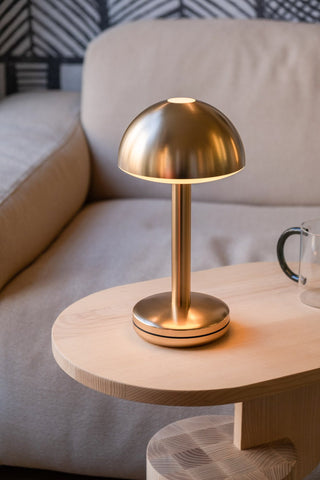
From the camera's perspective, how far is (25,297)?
3.43ft

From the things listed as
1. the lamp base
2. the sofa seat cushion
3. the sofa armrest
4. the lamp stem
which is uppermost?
the lamp stem

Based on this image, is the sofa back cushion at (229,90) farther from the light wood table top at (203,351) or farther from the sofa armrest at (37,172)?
the light wood table top at (203,351)

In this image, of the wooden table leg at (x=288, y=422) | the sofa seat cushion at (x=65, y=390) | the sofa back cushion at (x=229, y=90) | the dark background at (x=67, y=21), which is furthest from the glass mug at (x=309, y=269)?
the dark background at (x=67, y=21)

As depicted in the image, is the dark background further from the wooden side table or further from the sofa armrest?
the wooden side table

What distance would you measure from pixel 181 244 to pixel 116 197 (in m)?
0.89

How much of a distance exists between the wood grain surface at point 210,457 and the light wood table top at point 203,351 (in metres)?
0.16

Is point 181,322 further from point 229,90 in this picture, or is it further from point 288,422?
point 229,90

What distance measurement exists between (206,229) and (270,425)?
0.60 m

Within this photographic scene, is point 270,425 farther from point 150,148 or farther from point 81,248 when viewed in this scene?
point 81,248

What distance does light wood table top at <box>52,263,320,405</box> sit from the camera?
622 millimetres

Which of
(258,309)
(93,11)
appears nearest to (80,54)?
(93,11)

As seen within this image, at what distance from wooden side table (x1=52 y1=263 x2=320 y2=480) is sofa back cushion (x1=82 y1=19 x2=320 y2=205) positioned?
0.61 m

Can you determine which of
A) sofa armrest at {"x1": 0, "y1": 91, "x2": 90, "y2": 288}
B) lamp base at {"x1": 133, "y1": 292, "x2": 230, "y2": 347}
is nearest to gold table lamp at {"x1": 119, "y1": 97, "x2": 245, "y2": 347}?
lamp base at {"x1": 133, "y1": 292, "x2": 230, "y2": 347}

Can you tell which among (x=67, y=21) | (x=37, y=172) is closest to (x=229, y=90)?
(x=37, y=172)
